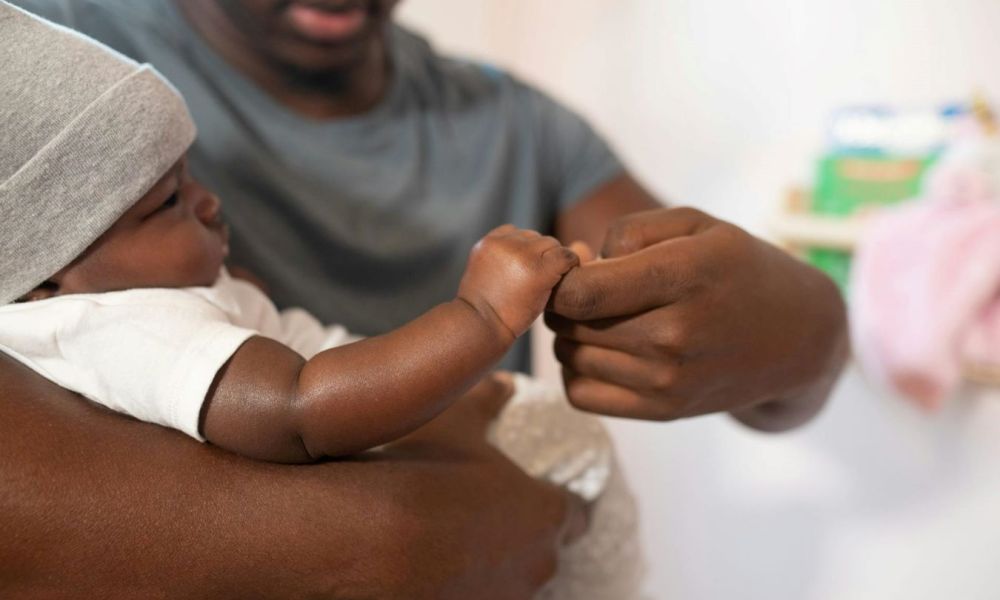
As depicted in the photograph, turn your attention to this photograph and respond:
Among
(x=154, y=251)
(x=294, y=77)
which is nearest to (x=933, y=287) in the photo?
(x=294, y=77)

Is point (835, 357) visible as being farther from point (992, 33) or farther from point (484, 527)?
point (992, 33)

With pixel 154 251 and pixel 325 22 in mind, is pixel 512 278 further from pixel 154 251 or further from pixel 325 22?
pixel 325 22

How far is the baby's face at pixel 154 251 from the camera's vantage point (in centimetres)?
57

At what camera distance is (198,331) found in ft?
→ 1.72

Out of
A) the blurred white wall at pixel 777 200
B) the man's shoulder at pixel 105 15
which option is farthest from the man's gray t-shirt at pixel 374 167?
the blurred white wall at pixel 777 200

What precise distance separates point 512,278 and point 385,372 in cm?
10

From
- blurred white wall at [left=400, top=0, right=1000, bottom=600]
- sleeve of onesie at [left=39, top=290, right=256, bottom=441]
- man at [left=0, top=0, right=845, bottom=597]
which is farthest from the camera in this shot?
blurred white wall at [left=400, top=0, right=1000, bottom=600]

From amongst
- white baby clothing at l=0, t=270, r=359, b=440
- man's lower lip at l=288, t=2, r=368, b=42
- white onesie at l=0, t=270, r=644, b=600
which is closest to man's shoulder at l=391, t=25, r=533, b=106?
man's lower lip at l=288, t=2, r=368, b=42

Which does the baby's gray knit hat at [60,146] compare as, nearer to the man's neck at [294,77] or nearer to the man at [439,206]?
the man at [439,206]

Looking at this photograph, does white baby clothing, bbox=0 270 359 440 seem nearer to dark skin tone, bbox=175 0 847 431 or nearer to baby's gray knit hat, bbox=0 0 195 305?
baby's gray knit hat, bbox=0 0 195 305

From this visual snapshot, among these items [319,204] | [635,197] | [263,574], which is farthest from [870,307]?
[263,574]

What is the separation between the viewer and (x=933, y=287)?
1.08 meters

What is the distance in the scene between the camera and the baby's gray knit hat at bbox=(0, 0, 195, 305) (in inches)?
21.2

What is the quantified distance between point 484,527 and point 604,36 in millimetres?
1465
